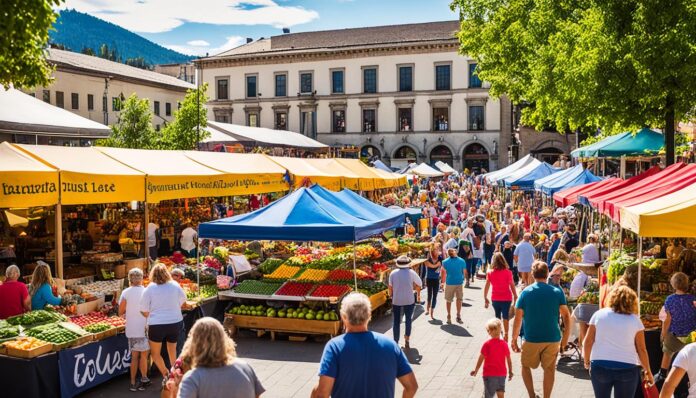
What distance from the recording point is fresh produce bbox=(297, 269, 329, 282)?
12.6 m

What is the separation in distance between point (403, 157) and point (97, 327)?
52.7m

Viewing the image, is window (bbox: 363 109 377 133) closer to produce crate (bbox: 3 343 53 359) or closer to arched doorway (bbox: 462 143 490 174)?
arched doorway (bbox: 462 143 490 174)

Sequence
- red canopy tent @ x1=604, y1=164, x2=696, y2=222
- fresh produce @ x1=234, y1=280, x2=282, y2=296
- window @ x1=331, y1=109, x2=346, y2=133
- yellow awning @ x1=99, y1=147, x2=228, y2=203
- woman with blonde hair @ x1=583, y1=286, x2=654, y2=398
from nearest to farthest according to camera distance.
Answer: woman with blonde hair @ x1=583, y1=286, x2=654, y2=398
red canopy tent @ x1=604, y1=164, x2=696, y2=222
fresh produce @ x1=234, y1=280, x2=282, y2=296
yellow awning @ x1=99, y1=147, x2=228, y2=203
window @ x1=331, y1=109, x2=346, y2=133

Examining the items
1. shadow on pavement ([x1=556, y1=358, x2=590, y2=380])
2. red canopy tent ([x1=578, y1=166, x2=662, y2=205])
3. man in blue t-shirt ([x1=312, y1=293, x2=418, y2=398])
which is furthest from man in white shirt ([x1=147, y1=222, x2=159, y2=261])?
man in blue t-shirt ([x1=312, y1=293, x2=418, y2=398])

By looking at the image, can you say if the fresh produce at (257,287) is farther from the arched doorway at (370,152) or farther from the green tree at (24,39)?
the arched doorway at (370,152)

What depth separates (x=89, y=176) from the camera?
11336mm

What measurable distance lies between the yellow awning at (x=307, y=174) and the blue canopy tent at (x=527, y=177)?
6571 millimetres

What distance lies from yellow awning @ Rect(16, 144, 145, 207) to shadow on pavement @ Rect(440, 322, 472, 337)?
241 inches

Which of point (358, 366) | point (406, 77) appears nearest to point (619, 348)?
point (358, 366)

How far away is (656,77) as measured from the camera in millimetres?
13273

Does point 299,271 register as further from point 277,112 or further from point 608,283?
point 277,112

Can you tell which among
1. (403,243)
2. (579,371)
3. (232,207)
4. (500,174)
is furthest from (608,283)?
(500,174)

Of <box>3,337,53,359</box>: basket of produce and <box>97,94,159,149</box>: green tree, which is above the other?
<box>97,94,159,149</box>: green tree

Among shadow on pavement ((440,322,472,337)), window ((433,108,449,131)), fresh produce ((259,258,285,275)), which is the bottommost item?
shadow on pavement ((440,322,472,337))
